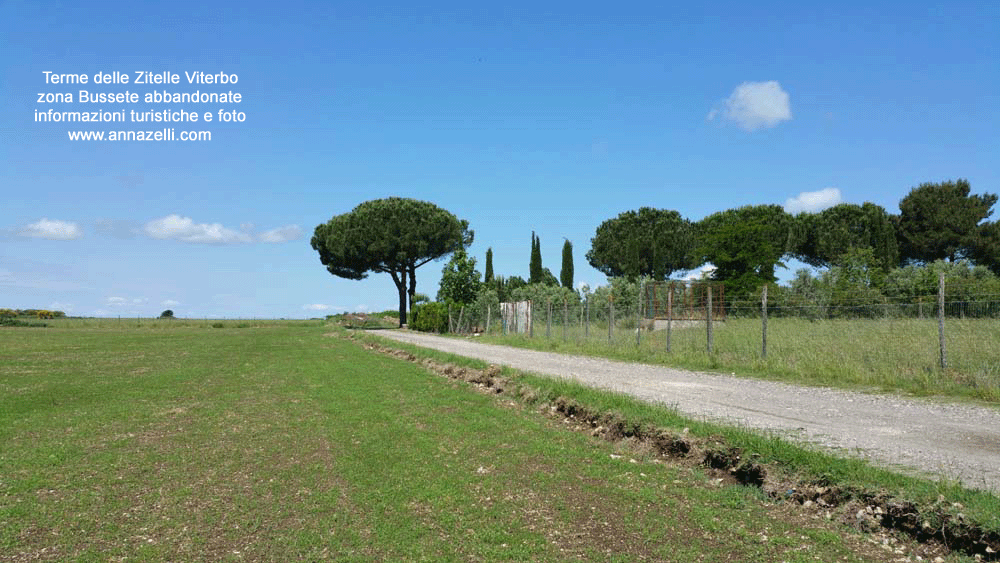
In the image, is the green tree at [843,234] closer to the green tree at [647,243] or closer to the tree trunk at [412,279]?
the green tree at [647,243]

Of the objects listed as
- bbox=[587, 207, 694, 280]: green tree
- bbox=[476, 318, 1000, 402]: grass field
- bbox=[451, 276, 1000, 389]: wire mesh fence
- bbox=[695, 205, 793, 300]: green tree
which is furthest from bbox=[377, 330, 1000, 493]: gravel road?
bbox=[587, 207, 694, 280]: green tree

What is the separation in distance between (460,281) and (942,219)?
43.2 metres

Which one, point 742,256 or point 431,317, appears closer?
point 431,317

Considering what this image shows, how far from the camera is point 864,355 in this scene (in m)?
14.0

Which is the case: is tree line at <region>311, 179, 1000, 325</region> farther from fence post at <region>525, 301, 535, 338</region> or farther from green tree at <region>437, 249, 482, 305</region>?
fence post at <region>525, 301, 535, 338</region>

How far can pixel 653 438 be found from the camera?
807 centimetres

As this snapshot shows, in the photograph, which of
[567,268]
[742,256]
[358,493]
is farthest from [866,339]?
[567,268]

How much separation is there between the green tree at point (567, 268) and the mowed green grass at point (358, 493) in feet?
213

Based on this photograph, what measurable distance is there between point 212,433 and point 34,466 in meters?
2.28

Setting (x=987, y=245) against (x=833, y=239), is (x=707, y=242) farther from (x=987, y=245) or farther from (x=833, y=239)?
(x=987, y=245)

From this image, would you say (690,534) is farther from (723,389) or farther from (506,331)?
(506,331)

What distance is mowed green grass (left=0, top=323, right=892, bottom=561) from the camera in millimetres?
4867

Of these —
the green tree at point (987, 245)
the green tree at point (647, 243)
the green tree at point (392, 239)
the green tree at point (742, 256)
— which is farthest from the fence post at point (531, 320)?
the green tree at point (987, 245)

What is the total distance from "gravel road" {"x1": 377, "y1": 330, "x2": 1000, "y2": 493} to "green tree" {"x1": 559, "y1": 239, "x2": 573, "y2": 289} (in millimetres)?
61130
